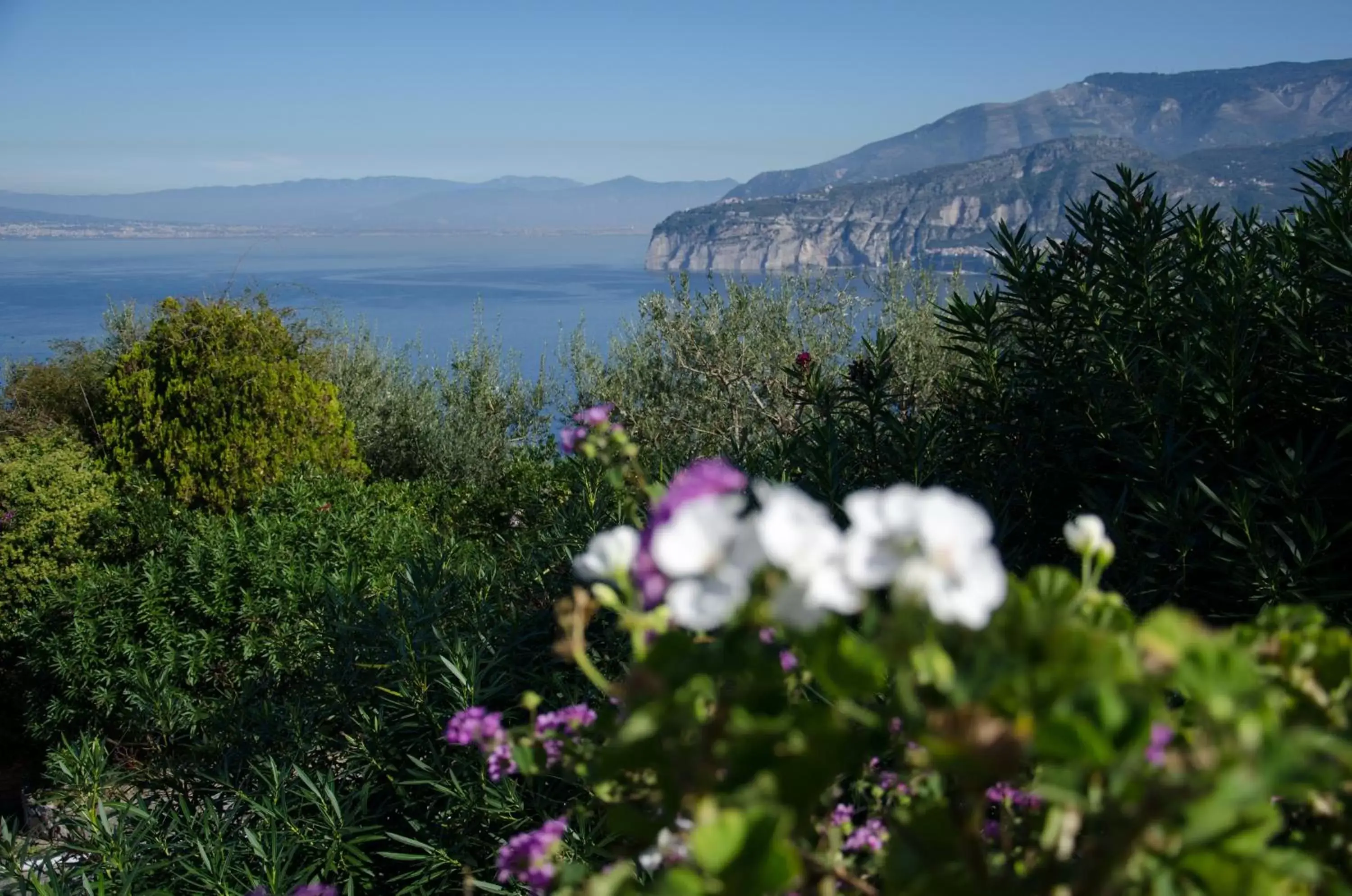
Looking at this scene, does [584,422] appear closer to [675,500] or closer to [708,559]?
[675,500]

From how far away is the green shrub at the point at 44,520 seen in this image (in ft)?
25.2

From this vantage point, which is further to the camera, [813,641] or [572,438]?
[572,438]

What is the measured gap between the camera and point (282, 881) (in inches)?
94.3

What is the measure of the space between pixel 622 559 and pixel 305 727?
9.19 feet

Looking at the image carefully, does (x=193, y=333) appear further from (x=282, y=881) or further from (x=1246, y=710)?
(x=1246, y=710)

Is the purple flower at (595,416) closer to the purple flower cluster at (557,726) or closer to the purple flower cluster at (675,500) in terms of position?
the purple flower cluster at (557,726)

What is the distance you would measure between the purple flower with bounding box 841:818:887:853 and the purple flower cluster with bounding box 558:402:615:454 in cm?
76

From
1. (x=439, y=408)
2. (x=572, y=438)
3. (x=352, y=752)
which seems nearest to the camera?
(x=572, y=438)

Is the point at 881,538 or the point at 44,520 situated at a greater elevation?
the point at 881,538

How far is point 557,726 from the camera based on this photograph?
118 cm

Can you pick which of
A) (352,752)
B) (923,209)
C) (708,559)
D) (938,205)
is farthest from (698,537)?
(938,205)

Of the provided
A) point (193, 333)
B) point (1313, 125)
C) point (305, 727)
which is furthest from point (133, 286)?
point (1313, 125)

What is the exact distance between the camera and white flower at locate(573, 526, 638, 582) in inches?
31.5

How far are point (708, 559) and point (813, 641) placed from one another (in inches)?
3.9
